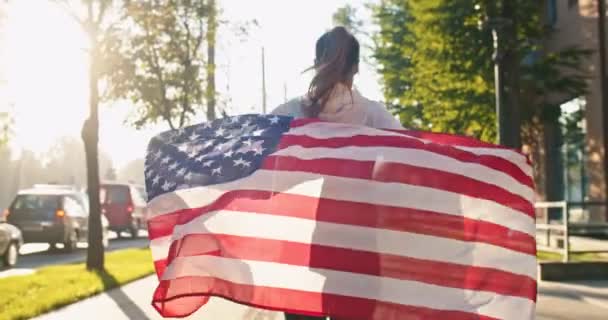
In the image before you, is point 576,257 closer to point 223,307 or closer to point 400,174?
point 223,307

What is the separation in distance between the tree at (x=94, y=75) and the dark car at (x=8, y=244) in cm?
321

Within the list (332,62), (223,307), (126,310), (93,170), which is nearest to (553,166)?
(93,170)

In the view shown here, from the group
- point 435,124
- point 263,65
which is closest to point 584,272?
point 435,124

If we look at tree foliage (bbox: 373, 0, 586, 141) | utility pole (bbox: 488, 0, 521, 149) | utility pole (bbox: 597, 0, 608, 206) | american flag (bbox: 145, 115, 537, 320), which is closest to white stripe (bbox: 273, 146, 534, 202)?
american flag (bbox: 145, 115, 537, 320)

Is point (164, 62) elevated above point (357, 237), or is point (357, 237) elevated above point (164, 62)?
point (164, 62)

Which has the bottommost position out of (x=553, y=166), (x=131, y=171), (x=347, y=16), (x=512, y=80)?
(x=131, y=171)

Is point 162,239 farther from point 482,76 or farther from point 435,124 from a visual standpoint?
point 435,124

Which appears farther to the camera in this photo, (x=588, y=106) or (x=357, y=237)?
(x=588, y=106)

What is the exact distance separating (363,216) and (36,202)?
72.4 ft

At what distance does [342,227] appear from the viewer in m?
3.66

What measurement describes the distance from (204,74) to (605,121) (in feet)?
36.0

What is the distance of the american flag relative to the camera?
3.68 metres

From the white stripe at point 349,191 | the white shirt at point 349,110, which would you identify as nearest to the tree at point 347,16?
the white shirt at point 349,110

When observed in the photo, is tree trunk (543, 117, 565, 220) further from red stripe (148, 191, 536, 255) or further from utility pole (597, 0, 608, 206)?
red stripe (148, 191, 536, 255)
